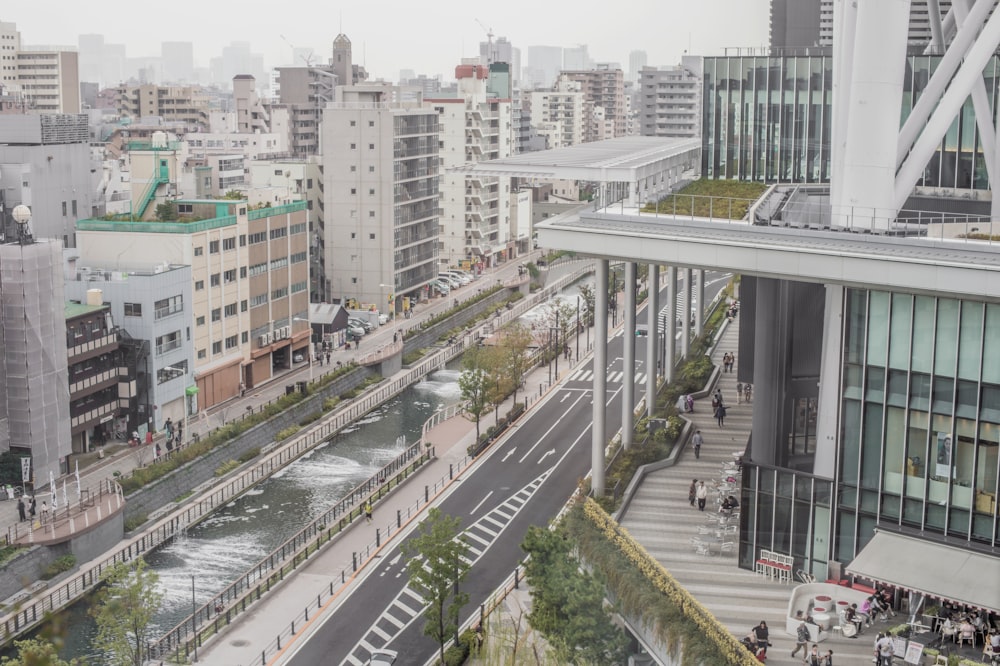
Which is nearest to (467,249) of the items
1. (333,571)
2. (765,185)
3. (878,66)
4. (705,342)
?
(705,342)

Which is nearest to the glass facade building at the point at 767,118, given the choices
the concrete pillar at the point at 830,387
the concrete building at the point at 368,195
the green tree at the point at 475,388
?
the green tree at the point at 475,388

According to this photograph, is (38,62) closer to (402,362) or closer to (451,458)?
(402,362)

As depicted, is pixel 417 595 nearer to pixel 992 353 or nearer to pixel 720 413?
pixel 720 413

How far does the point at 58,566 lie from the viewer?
31.2 meters

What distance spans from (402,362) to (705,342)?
1439cm

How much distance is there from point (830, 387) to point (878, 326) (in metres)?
1.57

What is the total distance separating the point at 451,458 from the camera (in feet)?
136

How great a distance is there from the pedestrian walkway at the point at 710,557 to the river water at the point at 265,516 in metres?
11.1

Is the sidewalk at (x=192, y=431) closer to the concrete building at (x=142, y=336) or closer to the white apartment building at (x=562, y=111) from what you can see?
the concrete building at (x=142, y=336)

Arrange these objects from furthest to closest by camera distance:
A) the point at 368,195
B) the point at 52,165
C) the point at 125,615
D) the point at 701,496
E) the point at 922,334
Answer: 1. the point at 368,195
2. the point at 52,165
3. the point at 701,496
4. the point at 125,615
5. the point at 922,334

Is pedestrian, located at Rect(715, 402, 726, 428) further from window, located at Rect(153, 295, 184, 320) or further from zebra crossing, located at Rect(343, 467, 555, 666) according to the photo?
window, located at Rect(153, 295, 184, 320)

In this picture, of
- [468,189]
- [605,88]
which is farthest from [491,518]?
[605,88]

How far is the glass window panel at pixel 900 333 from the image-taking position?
2250cm

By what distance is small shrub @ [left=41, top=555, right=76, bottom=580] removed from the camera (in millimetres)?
31031
